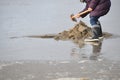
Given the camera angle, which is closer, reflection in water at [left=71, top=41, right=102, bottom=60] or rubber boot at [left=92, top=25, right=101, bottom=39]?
reflection in water at [left=71, top=41, right=102, bottom=60]

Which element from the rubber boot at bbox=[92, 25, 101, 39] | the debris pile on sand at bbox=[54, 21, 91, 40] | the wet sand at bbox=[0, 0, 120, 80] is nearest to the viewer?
the wet sand at bbox=[0, 0, 120, 80]

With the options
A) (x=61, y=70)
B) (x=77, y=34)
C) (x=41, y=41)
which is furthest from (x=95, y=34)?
(x=61, y=70)

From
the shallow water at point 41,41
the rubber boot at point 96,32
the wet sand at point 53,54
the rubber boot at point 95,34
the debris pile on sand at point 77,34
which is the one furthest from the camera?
the debris pile on sand at point 77,34

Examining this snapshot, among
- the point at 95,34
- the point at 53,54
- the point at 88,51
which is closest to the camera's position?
the point at 53,54

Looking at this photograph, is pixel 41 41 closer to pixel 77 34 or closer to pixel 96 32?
pixel 77 34

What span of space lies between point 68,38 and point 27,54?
A: 2.33m

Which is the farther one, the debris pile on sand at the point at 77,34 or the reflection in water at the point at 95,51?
the debris pile on sand at the point at 77,34

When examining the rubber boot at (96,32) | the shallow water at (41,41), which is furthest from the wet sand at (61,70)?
the rubber boot at (96,32)

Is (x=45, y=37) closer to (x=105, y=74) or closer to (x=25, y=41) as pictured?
(x=25, y=41)

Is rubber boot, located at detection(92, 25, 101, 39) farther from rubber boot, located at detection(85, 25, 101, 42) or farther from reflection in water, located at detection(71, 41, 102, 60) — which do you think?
reflection in water, located at detection(71, 41, 102, 60)

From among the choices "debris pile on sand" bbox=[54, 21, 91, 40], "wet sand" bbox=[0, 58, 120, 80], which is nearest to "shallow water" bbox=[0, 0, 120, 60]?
"debris pile on sand" bbox=[54, 21, 91, 40]

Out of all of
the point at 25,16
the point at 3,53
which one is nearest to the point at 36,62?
the point at 3,53

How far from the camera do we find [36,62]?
28.5ft

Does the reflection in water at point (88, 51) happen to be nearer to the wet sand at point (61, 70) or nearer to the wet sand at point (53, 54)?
the wet sand at point (53, 54)
